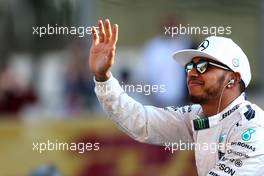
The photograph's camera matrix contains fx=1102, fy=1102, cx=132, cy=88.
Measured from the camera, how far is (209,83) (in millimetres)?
5797

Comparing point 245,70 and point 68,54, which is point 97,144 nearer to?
point 68,54

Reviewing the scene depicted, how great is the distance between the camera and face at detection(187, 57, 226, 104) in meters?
5.78

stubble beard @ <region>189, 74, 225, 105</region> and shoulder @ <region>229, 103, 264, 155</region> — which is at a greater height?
stubble beard @ <region>189, 74, 225, 105</region>

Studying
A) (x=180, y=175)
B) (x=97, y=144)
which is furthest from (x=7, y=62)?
(x=180, y=175)

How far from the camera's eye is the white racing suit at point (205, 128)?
18.3ft

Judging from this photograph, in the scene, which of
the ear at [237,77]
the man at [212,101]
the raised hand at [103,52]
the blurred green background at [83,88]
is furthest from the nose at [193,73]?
the blurred green background at [83,88]

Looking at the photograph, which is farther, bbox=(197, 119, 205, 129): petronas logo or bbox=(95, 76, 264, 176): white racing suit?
bbox=(197, 119, 205, 129): petronas logo

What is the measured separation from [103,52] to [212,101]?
629mm

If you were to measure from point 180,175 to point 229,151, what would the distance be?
A: 3524 mm

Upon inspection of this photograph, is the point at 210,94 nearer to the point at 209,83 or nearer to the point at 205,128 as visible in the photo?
the point at 209,83

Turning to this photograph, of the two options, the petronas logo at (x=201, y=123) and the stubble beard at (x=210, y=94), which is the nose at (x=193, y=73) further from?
the petronas logo at (x=201, y=123)
